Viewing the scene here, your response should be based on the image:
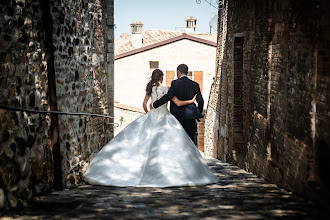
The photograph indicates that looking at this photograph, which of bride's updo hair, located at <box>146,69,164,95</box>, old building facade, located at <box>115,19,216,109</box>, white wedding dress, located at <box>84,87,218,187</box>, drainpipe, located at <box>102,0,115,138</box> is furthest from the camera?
old building facade, located at <box>115,19,216,109</box>

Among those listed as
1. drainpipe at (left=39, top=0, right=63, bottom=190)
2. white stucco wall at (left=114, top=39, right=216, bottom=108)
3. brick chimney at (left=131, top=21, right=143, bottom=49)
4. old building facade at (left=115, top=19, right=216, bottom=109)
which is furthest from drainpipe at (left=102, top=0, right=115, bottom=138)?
brick chimney at (left=131, top=21, right=143, bottom=49)

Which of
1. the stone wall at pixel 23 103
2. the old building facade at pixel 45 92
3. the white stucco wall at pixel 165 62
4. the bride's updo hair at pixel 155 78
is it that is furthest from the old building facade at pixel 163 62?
the stone wall at pixel 23 103

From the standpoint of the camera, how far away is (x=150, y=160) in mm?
5852

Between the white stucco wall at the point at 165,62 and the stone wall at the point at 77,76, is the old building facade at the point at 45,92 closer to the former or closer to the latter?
the stone wall at the point at 77,76

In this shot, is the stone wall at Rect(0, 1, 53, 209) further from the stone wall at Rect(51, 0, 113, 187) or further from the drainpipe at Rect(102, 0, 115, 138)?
the drainpipe at Rect(102, 0, 115, 138)

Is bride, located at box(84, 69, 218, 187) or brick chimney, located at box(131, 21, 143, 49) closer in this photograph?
bride, located at box(84, 69, 218, 187)

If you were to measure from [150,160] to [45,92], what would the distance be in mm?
1904

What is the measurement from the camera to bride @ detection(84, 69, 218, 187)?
17.8ft

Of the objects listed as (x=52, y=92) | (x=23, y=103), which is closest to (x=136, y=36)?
(x=52, y=92)

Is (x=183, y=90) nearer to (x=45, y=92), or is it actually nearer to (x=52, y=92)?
(x=52, y=92)

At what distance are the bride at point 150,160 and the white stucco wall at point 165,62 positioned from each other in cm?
2011

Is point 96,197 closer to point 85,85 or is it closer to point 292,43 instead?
point 85,85

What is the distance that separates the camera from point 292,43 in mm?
5004

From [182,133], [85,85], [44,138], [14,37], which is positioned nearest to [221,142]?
[182,133]
